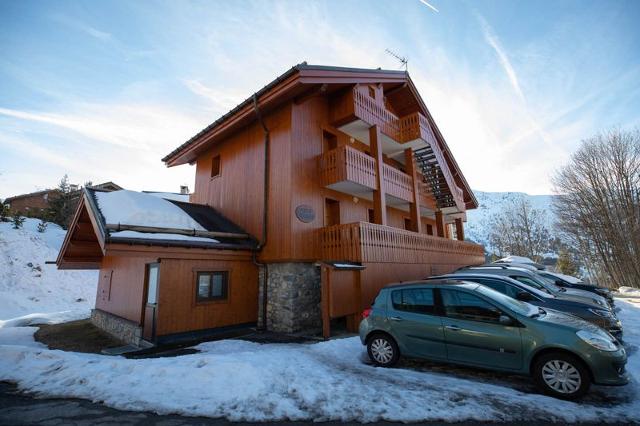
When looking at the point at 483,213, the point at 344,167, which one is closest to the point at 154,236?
the point at 344,167

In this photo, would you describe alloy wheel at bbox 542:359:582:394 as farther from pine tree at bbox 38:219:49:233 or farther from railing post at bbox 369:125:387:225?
pine tree at bbox 38:219:49:233

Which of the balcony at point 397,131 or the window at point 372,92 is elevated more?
the window at point 372,92

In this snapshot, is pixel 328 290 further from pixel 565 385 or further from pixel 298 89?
pixel 298 89


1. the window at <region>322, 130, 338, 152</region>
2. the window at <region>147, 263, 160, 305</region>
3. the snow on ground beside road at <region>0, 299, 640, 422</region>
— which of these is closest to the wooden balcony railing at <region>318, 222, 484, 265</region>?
the window at <region>322, 130, 338, 152</region>

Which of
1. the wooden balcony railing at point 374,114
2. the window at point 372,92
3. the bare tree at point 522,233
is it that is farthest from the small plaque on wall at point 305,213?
the bare tree at point 522,233

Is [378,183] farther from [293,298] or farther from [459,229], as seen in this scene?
[459,229]

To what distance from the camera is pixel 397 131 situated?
15.6 metres

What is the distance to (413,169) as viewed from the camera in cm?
1606

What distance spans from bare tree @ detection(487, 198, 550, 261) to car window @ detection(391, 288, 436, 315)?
124ft

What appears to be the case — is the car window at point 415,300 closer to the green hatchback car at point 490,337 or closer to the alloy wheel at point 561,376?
the green hatchback car at point 490,337

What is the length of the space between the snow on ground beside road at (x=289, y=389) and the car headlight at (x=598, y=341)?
0.77 meters

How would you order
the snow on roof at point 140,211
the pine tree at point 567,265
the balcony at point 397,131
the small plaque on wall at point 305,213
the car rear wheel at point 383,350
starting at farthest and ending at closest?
the pine tree at point 567,265 → the balcony at point 397,131 → the small plaque on wall at point 305,213 → the snow on roof at point 140,211 → the car rear wheel at point 383,350

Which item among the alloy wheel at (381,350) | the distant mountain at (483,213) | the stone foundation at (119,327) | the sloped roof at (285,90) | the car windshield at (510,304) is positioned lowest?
the stone foundation at (119,327)

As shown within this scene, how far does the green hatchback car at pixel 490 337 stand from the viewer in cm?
434
